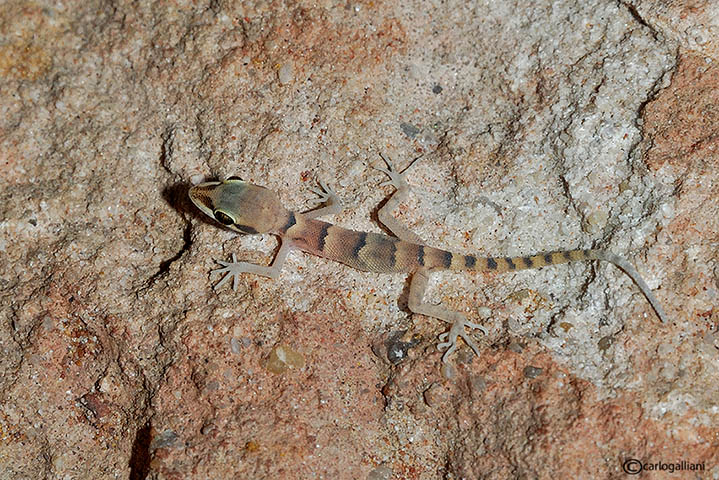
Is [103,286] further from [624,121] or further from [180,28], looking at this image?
[624,121]

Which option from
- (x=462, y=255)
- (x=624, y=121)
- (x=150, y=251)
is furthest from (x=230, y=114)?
(x=624, y=121)

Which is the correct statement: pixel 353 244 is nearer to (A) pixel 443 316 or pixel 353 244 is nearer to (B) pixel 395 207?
(B) pixel 395 207

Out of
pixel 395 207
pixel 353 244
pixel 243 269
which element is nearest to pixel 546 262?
pixel 395 207

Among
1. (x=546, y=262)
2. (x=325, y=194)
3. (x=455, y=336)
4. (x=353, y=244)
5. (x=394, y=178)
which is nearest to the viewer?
(x=455, y=336)

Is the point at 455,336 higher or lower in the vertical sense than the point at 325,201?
lower

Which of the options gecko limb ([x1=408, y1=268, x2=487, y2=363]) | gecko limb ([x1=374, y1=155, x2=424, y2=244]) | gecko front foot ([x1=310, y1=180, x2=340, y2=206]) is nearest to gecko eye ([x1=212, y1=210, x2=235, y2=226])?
gecko front foot ([x1=310, y1=180, x2=340, y2=206])

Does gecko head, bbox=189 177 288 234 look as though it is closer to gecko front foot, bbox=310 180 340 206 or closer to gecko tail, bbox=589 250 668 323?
gecko front foot, bbox=310 180 340 206

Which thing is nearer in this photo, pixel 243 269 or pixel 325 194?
pixel 243 269
